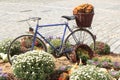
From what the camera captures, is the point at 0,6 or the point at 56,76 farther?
the point at 0,6

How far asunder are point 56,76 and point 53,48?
148cm

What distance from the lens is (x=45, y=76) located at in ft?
19.7

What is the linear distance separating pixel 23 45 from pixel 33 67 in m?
2.04

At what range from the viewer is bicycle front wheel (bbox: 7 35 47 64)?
7.35 metres

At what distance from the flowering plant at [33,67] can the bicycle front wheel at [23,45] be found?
124 centimetres

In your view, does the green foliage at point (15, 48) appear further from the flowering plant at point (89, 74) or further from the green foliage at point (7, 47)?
the flowering plant at point (89, 74)

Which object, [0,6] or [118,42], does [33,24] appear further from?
[0,6]

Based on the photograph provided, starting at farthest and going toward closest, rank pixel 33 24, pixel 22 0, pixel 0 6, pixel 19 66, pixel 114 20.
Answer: pixel 22 0 < pixel 0 6 < pixel 114 20 < pixel 33 24 < pixel 19 66

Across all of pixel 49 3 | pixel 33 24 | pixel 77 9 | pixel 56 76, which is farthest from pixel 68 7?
pixel 56 76

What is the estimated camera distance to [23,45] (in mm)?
7898

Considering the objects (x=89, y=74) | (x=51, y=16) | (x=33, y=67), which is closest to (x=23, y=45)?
(x=33, y=67)

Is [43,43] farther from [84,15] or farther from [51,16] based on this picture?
[51,16]

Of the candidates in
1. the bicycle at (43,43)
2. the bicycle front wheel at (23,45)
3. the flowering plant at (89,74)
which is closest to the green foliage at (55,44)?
the bicycle at (43,43)

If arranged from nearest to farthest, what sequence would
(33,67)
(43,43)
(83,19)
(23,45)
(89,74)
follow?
(89,74)
(33,67)
(43,43)
(83,19)
(23,45)
